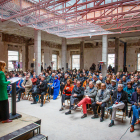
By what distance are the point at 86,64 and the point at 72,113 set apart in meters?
19.6

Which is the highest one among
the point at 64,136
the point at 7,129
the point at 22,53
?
the point at 22,53

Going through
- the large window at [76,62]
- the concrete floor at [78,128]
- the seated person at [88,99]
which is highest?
the large window at [76,62]

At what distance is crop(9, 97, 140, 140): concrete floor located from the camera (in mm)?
3541

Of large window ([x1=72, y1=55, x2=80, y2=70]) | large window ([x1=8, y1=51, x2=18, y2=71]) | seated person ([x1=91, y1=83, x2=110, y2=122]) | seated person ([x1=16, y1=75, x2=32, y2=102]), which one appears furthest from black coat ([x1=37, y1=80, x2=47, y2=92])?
large window ([x1=72, y1=55, x2=80, y2=70])

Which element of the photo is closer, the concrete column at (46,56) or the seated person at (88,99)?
the seated person at (88,99)

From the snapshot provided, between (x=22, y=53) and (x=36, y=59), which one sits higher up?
(x=22, y=53)

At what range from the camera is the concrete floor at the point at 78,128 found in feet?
11.6

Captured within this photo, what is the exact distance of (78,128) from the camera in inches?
158

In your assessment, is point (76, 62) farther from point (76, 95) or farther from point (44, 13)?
point (76, 95)

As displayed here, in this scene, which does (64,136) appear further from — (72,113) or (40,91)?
(40,91)

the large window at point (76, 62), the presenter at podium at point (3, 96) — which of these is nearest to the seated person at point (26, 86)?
the presenter at podium at point (3, 96)

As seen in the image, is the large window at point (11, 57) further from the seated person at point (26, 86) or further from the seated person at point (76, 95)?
the seated person at point (76, 95)

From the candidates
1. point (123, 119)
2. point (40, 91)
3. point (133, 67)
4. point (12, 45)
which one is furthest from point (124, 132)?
point (133, 67)

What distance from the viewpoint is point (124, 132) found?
148 inches
